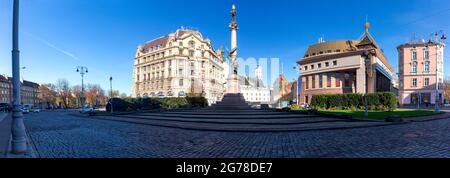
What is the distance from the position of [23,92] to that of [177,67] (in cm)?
7946

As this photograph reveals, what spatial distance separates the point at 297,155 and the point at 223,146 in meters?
2.68

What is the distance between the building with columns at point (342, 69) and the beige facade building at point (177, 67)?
31004 mm

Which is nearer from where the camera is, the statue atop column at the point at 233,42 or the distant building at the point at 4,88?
the statue atop column at the point at 233,42

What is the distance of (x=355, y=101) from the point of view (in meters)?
30.4

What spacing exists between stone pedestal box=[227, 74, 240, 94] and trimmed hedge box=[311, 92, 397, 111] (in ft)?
43.1

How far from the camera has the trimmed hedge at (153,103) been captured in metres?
36.1

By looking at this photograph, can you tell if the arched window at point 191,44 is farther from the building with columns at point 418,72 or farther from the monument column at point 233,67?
the building with columns at point 418,72

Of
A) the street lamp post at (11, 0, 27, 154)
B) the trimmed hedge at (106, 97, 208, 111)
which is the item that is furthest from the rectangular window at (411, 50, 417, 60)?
the street lamp post at (11, 0, 27, 154)

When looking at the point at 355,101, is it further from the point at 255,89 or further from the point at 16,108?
the point at 255,89

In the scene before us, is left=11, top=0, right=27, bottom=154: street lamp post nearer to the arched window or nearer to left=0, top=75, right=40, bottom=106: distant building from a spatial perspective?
the arched window

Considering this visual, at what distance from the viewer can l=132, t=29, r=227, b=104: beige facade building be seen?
75.6 metres

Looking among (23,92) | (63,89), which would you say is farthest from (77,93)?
(23,92)

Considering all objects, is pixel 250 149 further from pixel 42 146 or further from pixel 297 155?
pixel 42 146

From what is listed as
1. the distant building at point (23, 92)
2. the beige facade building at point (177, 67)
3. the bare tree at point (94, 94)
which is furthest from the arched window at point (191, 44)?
the distant building at point (23, 92)
